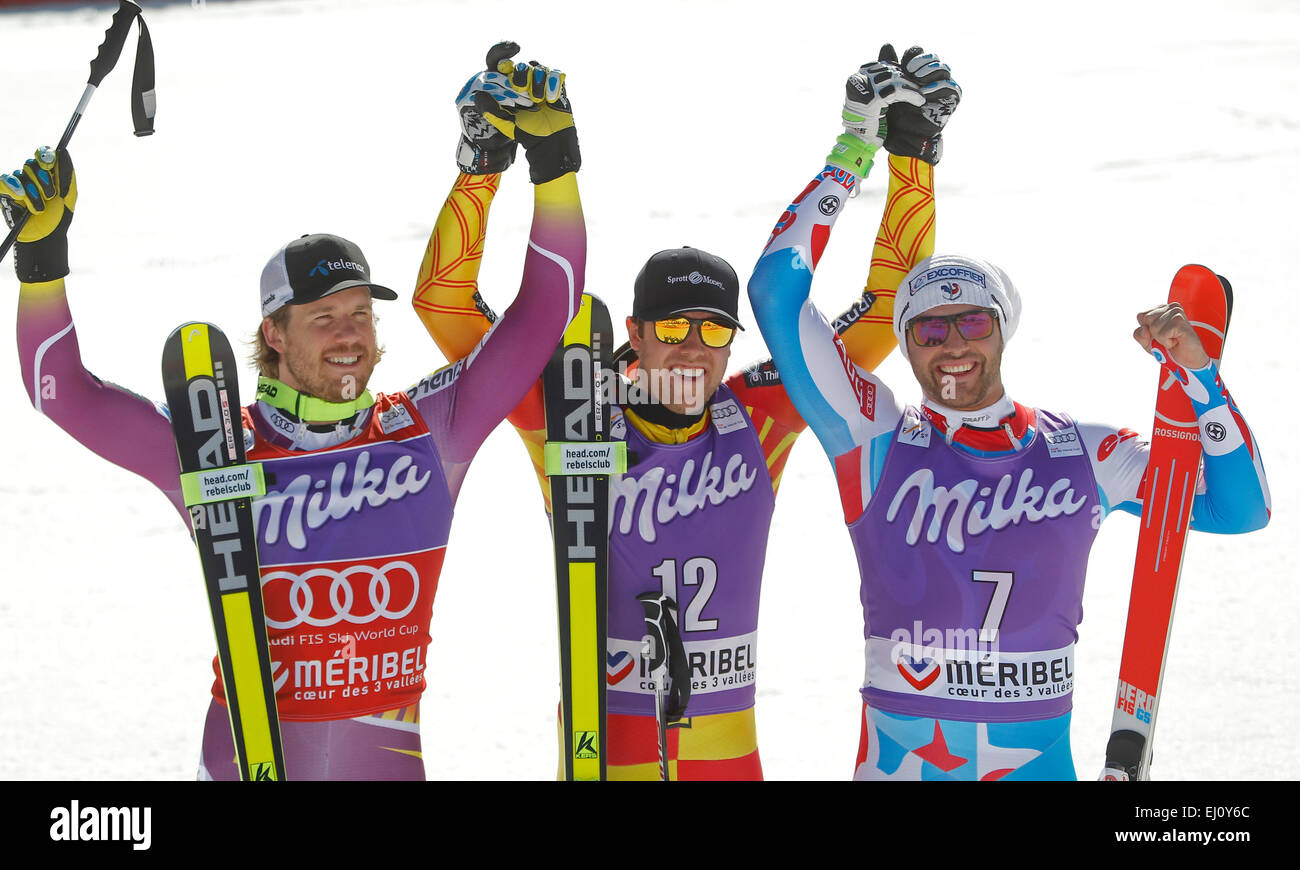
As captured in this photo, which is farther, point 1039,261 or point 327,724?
point 1039,261

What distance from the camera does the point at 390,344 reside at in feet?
41.2

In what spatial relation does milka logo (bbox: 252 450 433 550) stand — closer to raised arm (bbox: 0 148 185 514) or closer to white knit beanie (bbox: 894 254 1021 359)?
raised arm (bbox: 0 148 185 514)

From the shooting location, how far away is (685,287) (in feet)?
14.8

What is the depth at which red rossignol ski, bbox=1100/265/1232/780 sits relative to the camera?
13.8ft

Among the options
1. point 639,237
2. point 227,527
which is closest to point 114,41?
point 227,527

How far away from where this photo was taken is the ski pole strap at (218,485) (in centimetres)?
416

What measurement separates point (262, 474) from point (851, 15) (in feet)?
59.2

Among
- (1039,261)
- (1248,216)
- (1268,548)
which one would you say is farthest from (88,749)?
(1248,216)

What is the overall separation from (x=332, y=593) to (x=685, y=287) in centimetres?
134

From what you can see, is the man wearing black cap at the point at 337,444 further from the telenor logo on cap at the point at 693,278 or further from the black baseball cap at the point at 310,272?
the telenor logo on cap at the point at 693,278

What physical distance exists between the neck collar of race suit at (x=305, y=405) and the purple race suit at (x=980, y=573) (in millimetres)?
1503

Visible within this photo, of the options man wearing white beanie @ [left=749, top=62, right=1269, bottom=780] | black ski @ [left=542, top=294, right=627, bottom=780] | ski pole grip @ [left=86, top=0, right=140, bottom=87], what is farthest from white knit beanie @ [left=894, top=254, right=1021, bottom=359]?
ski pole grip @ [left=86, top=0, right=140, bottom=87]
